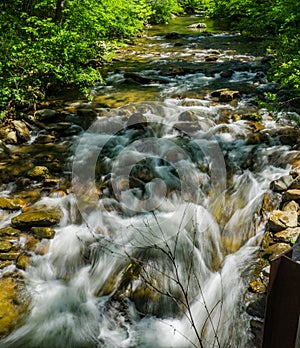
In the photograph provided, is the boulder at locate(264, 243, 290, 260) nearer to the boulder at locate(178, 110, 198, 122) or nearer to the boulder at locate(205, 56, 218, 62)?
the boulder at locate(178, 110, 198, 122)

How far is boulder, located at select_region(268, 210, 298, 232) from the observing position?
14.7ft

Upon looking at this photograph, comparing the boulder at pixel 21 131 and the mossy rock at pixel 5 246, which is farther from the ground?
the boulder at pixel 21 131

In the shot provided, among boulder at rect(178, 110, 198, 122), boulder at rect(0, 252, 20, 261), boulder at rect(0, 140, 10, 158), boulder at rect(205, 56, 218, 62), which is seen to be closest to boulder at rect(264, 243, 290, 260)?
boulder at rect(0, 252, 20, 261)

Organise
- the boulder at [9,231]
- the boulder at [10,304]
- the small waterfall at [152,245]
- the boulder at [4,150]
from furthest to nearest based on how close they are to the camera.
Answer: the boulder at [4,150] → the boulder at [9,231] → the small waterfall at [152,245] → the boulder at [10,304]

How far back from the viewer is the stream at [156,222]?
4.00 meters

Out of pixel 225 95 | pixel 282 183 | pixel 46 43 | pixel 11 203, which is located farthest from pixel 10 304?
pixel 225 95

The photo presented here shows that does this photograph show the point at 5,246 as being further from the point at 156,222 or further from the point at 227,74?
the point at 227,74

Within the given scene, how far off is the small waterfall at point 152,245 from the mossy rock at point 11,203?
66 cm

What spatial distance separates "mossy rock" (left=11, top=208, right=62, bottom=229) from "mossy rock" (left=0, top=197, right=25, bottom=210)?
0.28 m

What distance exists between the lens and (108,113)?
337 inches

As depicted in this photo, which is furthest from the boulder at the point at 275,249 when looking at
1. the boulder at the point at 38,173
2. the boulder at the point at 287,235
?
the boulder at the point at 38,173

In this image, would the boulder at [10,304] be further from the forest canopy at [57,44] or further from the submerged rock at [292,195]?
the forest canopy at [57,44]

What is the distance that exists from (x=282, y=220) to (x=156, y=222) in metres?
1.96

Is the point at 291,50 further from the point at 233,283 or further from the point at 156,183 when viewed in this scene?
the point at 233,283
